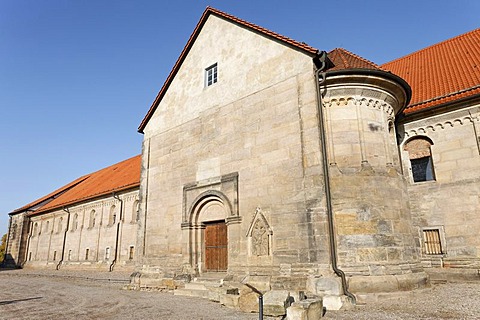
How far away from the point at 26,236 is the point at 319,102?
39.6m

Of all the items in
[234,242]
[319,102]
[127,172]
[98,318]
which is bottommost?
[98,318]

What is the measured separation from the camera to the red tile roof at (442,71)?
40.7 feet

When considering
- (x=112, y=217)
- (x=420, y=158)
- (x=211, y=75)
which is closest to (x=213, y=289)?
Result: (x=211, y=75)

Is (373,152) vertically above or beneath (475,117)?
beneath

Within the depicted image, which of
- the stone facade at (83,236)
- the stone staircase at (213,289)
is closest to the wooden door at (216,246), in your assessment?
the stone staircase at (213,289)

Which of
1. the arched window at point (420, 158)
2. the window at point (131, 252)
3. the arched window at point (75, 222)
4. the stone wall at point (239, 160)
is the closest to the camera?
the stone wall at point (239, 160)

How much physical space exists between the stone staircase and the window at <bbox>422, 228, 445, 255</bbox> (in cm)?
686

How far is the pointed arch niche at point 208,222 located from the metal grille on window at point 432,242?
271 inches

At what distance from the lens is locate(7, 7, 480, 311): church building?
29.7ft

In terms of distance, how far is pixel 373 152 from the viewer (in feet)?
32.3

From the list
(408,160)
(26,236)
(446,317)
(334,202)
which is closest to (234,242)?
(334,202)

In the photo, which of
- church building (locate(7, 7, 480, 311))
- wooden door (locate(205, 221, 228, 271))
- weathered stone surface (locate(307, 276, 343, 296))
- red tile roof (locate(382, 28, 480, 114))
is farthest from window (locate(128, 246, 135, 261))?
red tile roof (locate(382, 28, 480, 114))

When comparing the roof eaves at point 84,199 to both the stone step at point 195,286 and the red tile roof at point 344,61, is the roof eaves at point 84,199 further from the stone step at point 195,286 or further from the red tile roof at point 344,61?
the red tile roof at point 344,61

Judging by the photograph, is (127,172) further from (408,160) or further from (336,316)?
(336,316)
